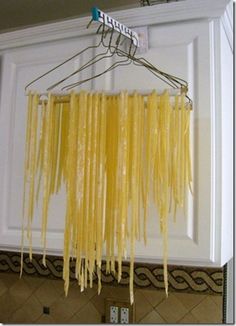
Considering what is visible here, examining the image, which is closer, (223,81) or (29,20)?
(223,81)

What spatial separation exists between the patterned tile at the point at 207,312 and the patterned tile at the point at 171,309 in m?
0.05

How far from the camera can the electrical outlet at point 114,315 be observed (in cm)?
167

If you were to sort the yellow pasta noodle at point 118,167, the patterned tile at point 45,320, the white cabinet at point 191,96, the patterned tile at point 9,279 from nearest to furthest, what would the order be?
the yellow pasta noodle at point 118,167
the white cabinet at point 191,96
the patterned tile at point 45,320
the patterned tile at point 9,279

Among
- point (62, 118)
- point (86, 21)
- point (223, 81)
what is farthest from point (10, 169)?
point (223, 81)

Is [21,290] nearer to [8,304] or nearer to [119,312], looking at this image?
[8,304]

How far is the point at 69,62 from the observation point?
140cm

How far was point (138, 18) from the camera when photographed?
1.29 metres

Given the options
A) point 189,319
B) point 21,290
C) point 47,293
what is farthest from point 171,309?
point 21,290

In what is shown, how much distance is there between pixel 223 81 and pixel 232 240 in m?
0.60

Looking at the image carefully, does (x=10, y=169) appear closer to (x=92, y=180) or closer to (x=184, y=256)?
(x=92, y=180)

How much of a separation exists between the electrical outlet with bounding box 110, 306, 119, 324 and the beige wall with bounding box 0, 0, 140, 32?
1557 millimetres

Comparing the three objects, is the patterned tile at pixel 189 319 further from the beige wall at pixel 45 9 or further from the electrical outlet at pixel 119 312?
the beige wall at pixel 45 9

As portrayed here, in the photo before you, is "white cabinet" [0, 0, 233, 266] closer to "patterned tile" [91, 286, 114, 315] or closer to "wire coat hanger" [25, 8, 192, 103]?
"wire coat hanger" [25, 8, 192, 103]

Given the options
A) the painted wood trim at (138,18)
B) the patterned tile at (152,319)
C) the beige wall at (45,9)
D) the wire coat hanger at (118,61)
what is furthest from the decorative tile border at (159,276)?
the beige wall at (45,9)
